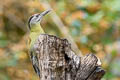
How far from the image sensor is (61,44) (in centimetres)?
290

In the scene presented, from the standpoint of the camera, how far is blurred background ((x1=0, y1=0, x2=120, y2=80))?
5.86 meters

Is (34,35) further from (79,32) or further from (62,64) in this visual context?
(79,32)

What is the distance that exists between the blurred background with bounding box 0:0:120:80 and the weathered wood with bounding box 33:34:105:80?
272cm

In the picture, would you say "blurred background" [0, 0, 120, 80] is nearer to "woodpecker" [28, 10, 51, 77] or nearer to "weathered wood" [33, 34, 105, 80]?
"woodpecker" [28, 10, 51, 77]

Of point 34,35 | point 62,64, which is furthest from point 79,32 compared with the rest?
point 62,64

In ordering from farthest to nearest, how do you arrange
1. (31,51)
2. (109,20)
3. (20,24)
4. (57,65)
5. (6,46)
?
(20,24) < (6,46) < (109,20) < (31,51) < (57,65)

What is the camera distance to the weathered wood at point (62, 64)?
2879mm

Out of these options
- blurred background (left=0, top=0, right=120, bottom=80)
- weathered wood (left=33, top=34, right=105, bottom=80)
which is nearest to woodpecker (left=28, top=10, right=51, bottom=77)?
weathered wood (left=33, top=34, right=105, bottom=80)

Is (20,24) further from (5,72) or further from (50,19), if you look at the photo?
(5,72)

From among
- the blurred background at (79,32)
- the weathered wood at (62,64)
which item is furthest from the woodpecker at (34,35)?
the blurred background at (79,32)

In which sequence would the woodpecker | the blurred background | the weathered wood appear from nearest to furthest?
the weathered wood, the woodpecker, the blurred background

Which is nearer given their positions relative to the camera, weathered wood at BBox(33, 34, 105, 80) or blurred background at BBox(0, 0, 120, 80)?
weathered wood at BBox(33, 34, 105, 80)

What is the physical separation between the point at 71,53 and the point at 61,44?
9 centimetres

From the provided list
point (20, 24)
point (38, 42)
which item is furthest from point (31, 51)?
point (20, 24)
